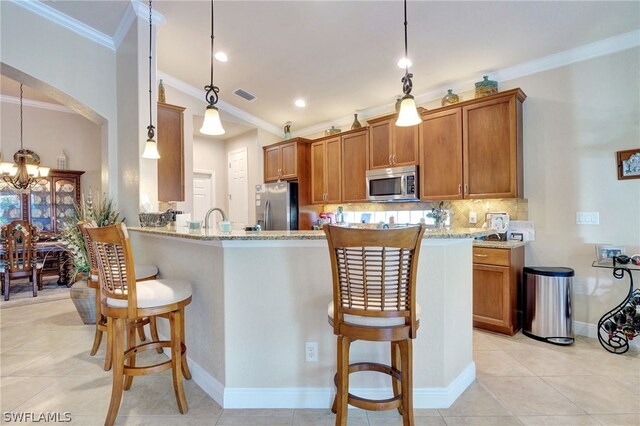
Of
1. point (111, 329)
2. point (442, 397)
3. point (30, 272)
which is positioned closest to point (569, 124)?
point (442, 397)

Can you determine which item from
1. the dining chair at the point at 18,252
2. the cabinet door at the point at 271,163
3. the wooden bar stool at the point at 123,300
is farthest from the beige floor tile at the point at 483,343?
the dining chair at the point at 18,252

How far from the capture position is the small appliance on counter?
10.9ft

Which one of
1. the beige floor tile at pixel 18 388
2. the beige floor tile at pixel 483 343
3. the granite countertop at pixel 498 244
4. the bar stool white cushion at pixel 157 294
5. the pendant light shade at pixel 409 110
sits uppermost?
the pendant light shade at pixel 409 110

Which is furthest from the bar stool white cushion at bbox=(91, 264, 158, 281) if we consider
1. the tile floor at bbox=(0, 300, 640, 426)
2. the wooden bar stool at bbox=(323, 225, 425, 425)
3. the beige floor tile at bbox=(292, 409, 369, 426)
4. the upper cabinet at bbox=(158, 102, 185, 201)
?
the wooden bar stool at bbox=(323, 225, 425, 425)

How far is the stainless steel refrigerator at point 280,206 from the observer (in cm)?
502

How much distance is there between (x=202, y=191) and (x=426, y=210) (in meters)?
4.50

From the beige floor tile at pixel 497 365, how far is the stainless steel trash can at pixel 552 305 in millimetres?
574

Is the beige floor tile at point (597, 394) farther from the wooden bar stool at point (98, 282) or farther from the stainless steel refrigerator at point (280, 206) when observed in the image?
the stainless steel refrigerator at point (280, 206)

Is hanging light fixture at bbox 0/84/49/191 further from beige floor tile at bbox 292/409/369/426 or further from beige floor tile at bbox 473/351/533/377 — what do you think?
beige floor tile at bbox 473/351/533/377

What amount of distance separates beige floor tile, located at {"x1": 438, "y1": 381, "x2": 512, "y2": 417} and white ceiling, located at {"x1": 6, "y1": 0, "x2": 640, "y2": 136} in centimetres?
299

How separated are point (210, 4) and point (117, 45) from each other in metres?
1.39

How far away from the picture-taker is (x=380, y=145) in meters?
4.17

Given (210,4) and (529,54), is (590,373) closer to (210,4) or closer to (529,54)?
(529,54)

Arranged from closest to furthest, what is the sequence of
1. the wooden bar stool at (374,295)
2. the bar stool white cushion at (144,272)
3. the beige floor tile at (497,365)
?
the wooden bar stool at (374,295), the beige floor tile at (497,365), the bar stool white cushion at (144,272)
